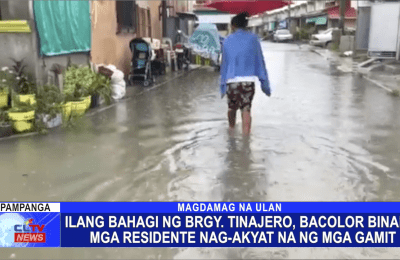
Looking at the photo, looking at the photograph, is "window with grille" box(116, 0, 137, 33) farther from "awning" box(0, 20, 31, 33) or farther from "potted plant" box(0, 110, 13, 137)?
"potted plant" box(0, 110, 13, 137)

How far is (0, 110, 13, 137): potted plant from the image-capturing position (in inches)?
319

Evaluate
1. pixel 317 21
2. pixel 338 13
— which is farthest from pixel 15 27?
pixel 317 21

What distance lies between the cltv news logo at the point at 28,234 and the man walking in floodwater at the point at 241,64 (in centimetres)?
456

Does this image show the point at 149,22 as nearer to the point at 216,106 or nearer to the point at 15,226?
the point at 216,106

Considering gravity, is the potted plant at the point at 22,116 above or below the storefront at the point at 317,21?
below

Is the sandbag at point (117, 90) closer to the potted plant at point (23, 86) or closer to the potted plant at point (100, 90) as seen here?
the potted plant at point (100, 90)

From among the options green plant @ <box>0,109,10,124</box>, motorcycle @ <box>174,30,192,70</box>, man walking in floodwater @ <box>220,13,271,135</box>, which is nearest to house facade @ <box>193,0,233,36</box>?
motorcycle @ <box>174,30,192,70</box>

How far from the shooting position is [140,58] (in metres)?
15.6

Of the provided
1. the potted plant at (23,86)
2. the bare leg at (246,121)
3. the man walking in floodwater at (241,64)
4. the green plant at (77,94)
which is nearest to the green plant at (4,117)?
the potted plant at (23,86)

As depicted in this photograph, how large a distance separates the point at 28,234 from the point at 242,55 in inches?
188

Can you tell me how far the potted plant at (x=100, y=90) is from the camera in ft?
36.3

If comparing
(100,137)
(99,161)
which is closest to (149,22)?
(100,137)

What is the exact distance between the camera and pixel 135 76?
1574 cm

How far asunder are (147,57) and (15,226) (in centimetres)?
1164
